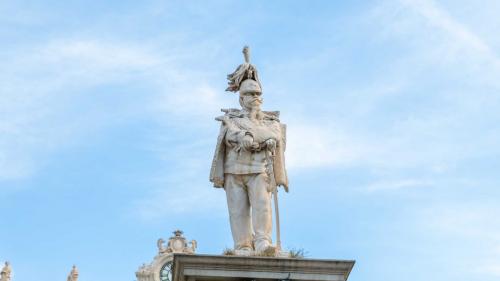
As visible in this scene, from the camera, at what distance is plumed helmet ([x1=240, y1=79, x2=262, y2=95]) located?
17703mm

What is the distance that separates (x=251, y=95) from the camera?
17.7 meters

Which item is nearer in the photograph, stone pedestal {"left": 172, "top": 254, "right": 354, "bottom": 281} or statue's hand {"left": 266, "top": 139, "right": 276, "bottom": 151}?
stone pedestal {"left": 172, "top": 254, "right": 354, "bottom": 281}

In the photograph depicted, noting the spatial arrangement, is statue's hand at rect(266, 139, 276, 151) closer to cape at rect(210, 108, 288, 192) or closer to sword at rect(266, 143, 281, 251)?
sword at rect(266, 143, 281, 251)

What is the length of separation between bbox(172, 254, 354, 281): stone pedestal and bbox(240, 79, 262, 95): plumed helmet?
3203 mm

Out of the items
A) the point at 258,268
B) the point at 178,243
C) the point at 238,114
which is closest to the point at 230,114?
the point at 238,114

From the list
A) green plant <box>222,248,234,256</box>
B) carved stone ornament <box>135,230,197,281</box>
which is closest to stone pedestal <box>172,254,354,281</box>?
green plant <box>222,248,234,256</box>

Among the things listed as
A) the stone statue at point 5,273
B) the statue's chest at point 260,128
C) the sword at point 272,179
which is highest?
the stone statue at point 5,273

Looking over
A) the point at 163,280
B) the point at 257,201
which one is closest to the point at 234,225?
the point at 257,201

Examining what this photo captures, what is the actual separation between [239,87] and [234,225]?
229 centimetres

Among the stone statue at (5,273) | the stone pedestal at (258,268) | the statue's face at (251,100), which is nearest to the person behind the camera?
the stone pedestal at (258,268)

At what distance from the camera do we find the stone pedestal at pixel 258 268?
15.4 metres

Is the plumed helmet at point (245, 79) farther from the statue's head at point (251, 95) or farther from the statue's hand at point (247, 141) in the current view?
the statue's hand at point (247, 141)

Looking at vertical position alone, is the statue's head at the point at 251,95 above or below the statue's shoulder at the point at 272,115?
above

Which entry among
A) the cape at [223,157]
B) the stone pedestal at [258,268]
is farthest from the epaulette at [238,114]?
the stone pedestal at [258,268]
